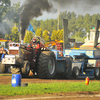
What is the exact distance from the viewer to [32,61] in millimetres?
14375

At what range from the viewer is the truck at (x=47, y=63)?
44.9 ft

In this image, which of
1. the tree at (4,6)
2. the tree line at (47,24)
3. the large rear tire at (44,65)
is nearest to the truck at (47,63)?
the large rear tire at (44,65)

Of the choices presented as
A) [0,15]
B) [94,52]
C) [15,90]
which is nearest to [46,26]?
[0,15]

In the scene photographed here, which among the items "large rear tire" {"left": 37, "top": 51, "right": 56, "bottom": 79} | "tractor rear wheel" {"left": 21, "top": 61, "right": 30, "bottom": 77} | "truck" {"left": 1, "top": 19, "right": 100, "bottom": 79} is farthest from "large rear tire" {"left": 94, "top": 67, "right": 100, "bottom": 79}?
"tractor rear wheel" {"left": 21, "top": 61, "right": 30, "bottom": 77}

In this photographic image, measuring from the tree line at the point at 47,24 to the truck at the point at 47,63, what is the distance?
3616 mm

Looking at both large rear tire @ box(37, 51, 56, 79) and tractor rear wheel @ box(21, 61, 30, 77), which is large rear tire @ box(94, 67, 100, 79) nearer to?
large rear tire @ box(37, 51, 56, 79)

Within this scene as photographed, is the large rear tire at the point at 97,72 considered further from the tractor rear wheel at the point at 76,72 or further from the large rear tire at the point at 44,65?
the large rear tire at the point at 44,65

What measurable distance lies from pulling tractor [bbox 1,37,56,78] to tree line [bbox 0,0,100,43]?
3.83 metres

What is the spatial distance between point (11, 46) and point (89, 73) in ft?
20.7

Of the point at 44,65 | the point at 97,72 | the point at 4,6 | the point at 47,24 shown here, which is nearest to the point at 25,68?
the point at 44,65

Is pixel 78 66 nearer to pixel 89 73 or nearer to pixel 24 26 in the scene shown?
pixel 89 73

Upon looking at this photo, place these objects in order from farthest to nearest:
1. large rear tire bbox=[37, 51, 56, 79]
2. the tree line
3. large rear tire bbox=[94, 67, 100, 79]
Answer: the tree line, large rear tire bbox=[94, 67, 100, 79], large rear tire bbox=[37, 51, 56, 79]

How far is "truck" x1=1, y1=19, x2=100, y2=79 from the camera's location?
13.7 m

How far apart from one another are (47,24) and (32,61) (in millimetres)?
135580
